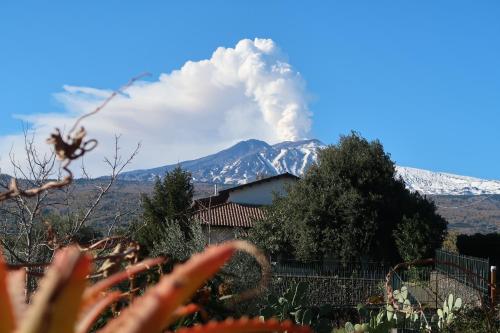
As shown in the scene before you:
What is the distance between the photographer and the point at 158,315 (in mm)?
547

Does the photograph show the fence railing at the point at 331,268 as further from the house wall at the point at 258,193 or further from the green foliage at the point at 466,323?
the green foliage at the point at 466,323

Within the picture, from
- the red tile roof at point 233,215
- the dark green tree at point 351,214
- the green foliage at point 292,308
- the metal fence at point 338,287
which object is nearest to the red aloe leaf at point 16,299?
the green foliage at point 292,308

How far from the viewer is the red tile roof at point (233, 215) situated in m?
42.7

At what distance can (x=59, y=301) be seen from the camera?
528 millimetres

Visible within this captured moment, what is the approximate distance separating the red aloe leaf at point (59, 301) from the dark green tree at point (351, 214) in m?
31.7

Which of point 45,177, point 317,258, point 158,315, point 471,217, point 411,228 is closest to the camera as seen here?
point 158,315

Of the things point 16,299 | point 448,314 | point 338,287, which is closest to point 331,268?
point 338,287

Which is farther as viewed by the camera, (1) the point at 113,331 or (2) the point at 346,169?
(2) the point at 346,169

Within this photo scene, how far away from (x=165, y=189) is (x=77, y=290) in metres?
35.7

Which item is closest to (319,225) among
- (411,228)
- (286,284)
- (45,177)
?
(411,228)

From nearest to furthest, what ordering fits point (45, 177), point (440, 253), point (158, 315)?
1. point (158, 315)
2. point (45, 177)
3. point (440, 253)

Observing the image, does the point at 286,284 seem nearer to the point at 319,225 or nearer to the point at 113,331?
the point at 319,225

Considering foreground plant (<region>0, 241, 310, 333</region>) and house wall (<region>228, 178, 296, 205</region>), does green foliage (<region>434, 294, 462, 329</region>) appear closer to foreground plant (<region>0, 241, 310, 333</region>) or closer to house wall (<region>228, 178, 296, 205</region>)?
foreground plant (<region>0, 241, 310, 333</region>)

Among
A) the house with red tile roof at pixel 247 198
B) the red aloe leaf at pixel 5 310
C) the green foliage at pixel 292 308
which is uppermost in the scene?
the house with red tile roof at pixel 247 198
